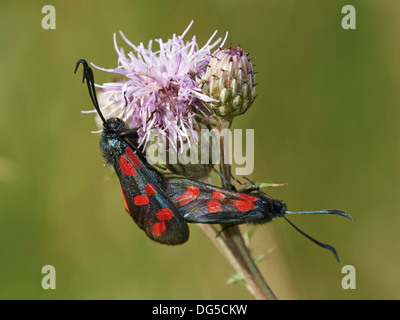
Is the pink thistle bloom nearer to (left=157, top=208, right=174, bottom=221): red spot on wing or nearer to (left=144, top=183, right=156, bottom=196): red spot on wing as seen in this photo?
(left=144, top=183, right=156, bottom=196): red spot on wing

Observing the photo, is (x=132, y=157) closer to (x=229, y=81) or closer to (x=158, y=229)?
(x=158, y=229)

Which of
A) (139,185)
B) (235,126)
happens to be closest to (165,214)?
(139,185)

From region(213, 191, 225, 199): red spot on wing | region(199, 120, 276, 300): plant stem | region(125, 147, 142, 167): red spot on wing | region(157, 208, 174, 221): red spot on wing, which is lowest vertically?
region(199, 120, 276, 300): plant stem

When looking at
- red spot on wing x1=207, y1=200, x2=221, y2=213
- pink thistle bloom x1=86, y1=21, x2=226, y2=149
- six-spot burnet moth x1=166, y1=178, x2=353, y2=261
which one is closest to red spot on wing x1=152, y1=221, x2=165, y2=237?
six-spot burnet moth x1=166, y1=178, x2=353, y2=261

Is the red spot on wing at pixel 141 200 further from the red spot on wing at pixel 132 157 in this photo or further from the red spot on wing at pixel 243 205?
the red spot on wing at pixel 243 205

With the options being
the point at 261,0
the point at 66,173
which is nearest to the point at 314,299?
the point at 66,173

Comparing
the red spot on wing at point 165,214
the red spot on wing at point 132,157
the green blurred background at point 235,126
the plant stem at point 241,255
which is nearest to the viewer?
the red spot on wing at point 165,214

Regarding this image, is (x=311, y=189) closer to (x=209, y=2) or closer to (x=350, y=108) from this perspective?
(x=350, y=108)

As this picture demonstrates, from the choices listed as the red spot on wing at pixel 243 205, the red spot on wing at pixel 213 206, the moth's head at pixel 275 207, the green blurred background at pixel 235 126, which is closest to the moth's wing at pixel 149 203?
the red spot on wing at pixel 213 206
